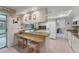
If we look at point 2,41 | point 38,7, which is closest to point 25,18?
point 38,7

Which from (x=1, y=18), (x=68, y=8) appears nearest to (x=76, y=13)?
(x=68, y=8)

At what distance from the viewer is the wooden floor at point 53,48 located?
1552 mm

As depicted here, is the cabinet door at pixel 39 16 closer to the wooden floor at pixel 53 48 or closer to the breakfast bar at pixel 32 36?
the breakfast bar at pixel 32 36

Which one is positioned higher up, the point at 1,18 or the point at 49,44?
the point at 1,18

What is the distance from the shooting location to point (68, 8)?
4.99 feet

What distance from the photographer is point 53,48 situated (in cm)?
158

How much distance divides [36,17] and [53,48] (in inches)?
28.3

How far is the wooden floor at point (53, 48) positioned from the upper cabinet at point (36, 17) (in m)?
0.45

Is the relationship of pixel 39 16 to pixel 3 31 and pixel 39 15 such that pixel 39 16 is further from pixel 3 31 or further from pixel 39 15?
pixel 3 31

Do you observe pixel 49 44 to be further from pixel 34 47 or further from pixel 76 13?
pixel 76 13

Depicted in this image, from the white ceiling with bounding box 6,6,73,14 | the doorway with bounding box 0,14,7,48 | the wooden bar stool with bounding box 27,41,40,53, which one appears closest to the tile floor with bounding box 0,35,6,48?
the doorway with bounding box 0,14,7,48

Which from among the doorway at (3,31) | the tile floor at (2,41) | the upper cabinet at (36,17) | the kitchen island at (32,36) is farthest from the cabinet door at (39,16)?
the tile floor at (2,41)
